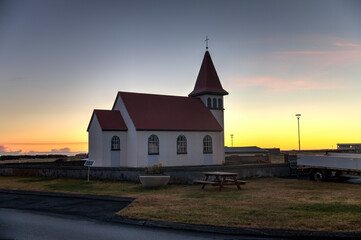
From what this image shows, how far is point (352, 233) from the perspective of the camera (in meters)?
8.59

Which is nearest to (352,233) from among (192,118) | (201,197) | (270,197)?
(270,197)

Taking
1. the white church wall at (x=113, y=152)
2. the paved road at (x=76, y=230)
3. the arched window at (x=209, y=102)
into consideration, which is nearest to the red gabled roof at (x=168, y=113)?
the arched window at (x=209, y=102)

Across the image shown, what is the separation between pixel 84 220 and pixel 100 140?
22.3 m

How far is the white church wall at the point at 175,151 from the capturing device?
109 feet

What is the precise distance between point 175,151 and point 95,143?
8.40m

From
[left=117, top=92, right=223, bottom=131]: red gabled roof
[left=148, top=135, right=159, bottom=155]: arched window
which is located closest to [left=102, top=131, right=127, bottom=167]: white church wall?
[left=117, top=92, right=223, bottom=131]: red gabled roof

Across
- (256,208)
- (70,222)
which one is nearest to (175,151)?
(256,208)

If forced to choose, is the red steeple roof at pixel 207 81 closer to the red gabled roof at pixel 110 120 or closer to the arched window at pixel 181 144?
the arched window at pixel 181 144

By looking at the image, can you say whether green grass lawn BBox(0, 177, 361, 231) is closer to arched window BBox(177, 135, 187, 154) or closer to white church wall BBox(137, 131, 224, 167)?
white church wall BBox(137, 131, 224, 167)

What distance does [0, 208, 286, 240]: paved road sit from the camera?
8.70m

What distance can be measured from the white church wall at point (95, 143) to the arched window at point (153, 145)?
16.0 ft

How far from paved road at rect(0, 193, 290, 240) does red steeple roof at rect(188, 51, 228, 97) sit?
28.4 meters

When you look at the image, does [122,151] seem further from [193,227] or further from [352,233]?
[352,233]

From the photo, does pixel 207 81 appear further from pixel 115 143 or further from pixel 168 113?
pixel 115 143
